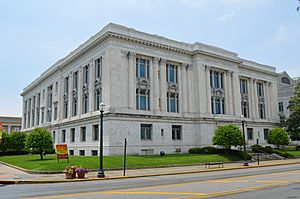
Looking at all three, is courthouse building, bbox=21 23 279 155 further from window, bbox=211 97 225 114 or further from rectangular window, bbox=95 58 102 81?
rectangular window, bbox=95 58 102 81

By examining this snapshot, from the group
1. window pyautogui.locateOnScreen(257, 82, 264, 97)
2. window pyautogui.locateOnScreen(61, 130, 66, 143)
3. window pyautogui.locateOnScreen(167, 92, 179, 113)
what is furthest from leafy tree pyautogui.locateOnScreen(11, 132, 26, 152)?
window pyautogui.locateOnScreen(257, 82, 264, 97)

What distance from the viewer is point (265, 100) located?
61969mm

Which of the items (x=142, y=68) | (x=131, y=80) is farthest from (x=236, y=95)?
(x=131, y=80)

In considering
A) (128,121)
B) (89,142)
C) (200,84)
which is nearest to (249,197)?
(128,121)

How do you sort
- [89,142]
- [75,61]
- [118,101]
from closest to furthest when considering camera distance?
[118,101] → [89,142] → [75,61]

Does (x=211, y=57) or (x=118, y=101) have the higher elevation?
(x=211, y=57)

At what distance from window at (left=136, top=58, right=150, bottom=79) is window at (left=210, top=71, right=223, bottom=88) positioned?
13118mm

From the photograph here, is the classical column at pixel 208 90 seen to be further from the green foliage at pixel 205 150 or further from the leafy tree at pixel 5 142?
the leafy tree at pixel 5 142

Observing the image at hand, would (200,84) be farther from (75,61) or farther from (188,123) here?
(75,61)

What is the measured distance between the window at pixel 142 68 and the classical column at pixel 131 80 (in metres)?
1.22

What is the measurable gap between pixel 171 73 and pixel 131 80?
8659mm

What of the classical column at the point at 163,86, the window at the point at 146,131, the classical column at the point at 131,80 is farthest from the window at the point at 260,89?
the classical column at the point at 131,80

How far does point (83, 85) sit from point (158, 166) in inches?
893

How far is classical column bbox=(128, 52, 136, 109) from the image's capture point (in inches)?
1609
